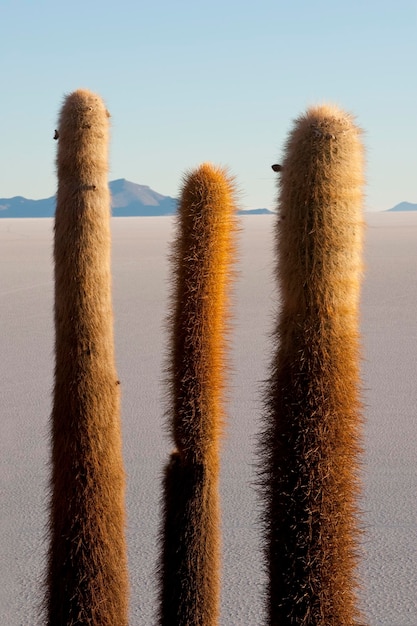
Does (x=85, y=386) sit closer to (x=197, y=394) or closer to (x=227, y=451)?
(x=197, y=394)

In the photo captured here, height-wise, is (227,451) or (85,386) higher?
(85,386)

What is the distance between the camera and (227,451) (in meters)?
7.78

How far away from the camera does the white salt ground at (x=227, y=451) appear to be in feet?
17.1

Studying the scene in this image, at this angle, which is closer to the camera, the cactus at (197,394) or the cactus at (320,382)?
the cactus at (320,382)

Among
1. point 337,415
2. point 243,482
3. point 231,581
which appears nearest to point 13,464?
point 243,482

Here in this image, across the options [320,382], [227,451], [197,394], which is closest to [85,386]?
[197,394]

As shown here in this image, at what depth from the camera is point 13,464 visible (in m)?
7.47

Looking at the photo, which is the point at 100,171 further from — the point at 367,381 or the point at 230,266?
the point at 367,381

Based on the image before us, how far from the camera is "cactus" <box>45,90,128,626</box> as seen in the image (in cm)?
291

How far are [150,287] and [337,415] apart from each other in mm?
15825

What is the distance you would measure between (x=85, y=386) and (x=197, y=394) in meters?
0.35

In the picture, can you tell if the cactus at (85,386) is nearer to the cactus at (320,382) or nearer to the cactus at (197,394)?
the cactus at (197,394)

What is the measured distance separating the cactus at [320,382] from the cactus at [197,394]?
598mm

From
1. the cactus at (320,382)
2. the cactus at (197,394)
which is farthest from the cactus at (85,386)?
the cactus at (320,382)
